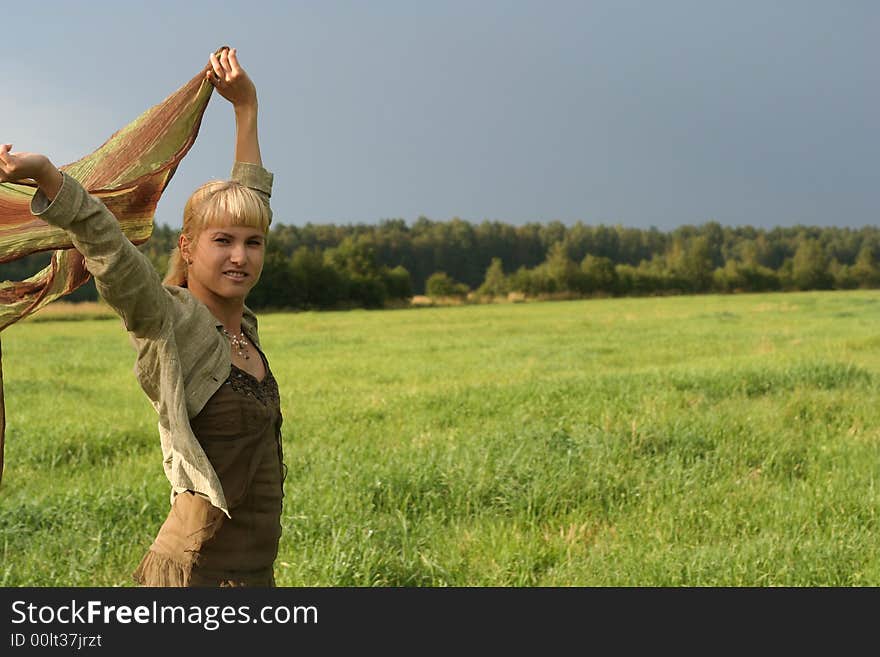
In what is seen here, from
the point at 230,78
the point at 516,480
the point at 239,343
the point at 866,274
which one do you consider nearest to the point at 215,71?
the point at 230,78

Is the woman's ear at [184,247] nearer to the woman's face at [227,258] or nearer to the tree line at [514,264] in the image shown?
the woman's face at [227,258]

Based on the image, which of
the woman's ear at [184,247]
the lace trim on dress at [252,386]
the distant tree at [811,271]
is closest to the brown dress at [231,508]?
the lace trim on dress at [252,386]

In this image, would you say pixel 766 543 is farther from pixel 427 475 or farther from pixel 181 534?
pixel 181 534

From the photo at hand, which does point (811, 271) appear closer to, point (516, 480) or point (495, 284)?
point (495, 284)

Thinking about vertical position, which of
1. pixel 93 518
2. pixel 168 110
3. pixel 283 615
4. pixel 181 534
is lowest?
pixel 93 518

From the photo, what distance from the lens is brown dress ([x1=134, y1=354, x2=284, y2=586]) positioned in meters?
2.37

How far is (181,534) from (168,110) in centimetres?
138

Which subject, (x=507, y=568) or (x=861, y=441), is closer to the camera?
(x=507, y=568)

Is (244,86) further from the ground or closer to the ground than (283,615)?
further from the ground

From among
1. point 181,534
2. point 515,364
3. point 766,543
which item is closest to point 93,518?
point 181,534

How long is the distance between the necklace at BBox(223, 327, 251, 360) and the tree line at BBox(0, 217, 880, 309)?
42009 millimetres

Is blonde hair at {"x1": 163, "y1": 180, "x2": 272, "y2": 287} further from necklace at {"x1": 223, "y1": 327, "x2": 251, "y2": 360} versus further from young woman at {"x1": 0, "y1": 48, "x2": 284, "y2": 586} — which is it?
necklace at {"x1": 223, "y1": 327, "x2": 251, "y2": 360}

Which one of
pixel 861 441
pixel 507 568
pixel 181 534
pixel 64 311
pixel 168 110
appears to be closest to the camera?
pixel 181 534

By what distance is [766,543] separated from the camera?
464 cm
